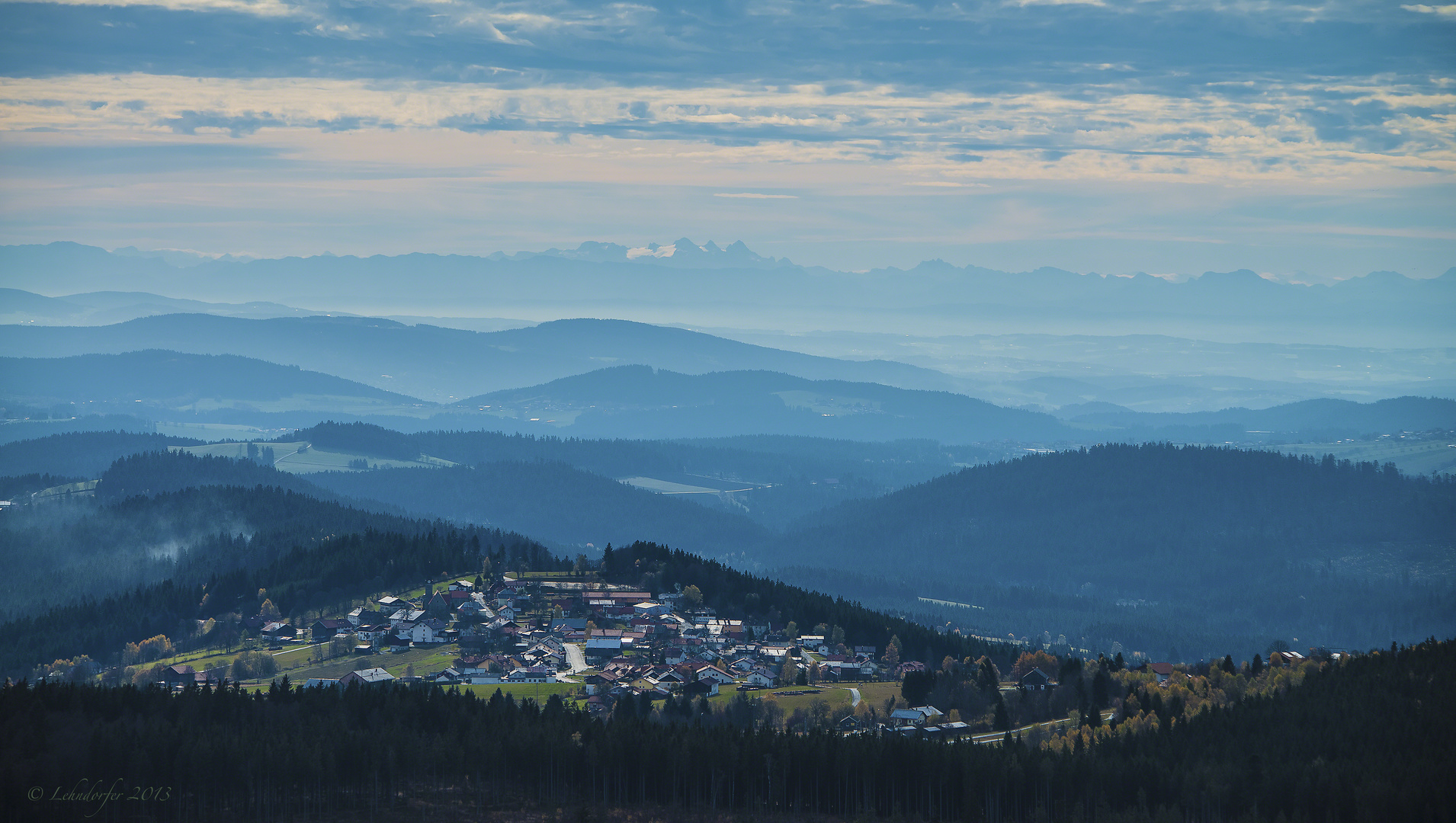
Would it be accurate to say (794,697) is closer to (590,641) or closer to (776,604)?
(590,641)

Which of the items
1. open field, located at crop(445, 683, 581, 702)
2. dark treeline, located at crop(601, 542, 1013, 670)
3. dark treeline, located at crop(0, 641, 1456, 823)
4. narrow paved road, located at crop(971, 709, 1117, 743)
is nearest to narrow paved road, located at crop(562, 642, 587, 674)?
open field, located at crop(445, 683, 581, 702)

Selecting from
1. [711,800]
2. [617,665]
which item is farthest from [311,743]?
[617,665]

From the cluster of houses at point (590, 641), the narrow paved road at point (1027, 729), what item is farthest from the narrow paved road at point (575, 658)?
the narrow paved road at point (1027, 729)

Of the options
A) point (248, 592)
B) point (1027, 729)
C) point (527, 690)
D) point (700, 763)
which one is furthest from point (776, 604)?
point (700, 763)

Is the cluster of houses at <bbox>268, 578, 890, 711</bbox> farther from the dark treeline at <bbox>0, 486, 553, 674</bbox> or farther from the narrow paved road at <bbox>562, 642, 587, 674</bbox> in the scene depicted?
the dark treeline at <bbox>0, 486, 553, 674</bbox>

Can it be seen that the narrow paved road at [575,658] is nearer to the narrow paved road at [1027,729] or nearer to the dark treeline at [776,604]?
the dark treeline at [776,604]
